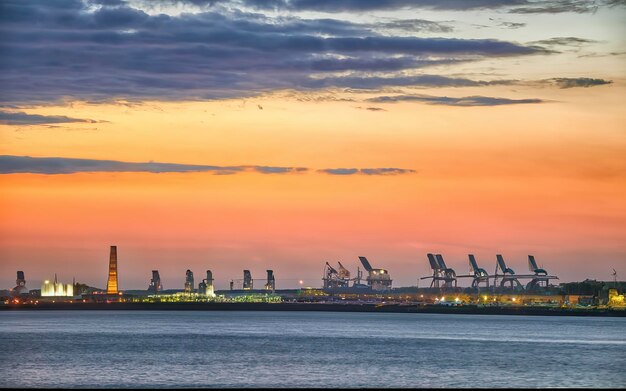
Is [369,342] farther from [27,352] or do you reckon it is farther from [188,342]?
[27,352]

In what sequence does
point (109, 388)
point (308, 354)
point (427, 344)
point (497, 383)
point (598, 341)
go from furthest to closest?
point (598, 341)
point (427, 344)
point (308, 354)
point (497, 383)
point (109, 388)

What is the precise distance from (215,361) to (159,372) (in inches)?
440

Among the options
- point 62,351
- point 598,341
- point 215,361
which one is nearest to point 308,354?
point 215,361

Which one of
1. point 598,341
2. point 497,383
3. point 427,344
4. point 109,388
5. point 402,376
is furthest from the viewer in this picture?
point 598,341

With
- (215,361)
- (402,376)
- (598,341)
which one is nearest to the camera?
(402,376)

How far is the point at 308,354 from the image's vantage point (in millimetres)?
100875

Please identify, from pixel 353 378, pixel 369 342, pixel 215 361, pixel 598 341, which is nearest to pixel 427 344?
pixel 369 342

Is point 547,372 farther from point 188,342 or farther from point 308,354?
point 188,342

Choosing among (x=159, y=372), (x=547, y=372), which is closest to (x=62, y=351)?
(x=159, y=372)

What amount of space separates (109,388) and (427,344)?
6448cm

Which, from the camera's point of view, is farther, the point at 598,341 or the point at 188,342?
the point at 598,341

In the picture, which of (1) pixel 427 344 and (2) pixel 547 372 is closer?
(2) pixel 547 372

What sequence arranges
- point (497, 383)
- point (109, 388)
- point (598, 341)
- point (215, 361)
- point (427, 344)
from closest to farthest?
point (109, 388), point (497, 383), point (215, 361), point (427, 344), point (598, 341)

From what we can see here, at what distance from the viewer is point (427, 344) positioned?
408ft
